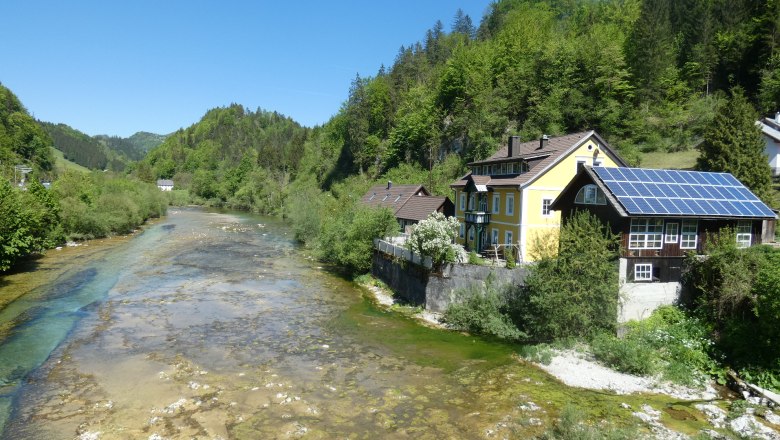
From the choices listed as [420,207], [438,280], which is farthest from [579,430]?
[420,207]

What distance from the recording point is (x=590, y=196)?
24672 mm

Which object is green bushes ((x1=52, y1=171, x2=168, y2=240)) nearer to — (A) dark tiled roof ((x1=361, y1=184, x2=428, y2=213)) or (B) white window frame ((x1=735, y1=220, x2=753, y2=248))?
(A) dark tiled roof ((x1=361, y1=184, x2=428, y2=213))

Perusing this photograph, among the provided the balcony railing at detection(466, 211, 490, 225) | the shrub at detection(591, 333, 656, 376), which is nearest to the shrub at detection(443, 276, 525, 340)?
the shrub at detection(591, 333, 656, 376)

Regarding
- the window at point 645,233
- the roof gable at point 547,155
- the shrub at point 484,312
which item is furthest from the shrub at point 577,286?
the roof gable at point 547,155

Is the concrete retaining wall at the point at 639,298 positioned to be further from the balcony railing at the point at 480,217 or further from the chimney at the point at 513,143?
the chimney at the point at 513,143

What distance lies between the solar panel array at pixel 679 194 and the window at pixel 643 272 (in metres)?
2.73

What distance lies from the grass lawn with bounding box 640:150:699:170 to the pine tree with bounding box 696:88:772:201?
9.59m

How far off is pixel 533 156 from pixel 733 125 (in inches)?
581

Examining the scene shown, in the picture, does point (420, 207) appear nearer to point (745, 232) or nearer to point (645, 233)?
point (645, 233)

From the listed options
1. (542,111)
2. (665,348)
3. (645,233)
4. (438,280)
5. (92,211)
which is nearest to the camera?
(665,348)

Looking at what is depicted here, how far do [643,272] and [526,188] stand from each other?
9.93 metres

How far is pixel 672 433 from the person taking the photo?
14.3 m

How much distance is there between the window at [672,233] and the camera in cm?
2300

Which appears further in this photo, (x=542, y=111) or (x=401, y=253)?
(x=542, y=111)
